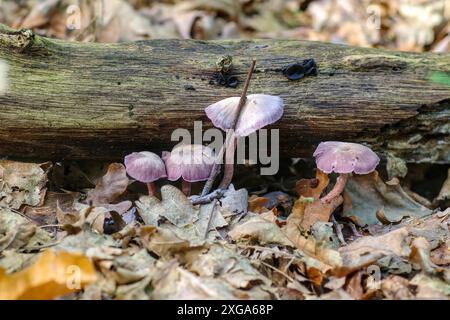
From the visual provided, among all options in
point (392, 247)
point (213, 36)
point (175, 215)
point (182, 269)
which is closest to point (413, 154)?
point (392, 247)

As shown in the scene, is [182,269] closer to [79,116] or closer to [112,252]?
[112,252]

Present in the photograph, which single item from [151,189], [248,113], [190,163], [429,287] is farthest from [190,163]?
[429,287]

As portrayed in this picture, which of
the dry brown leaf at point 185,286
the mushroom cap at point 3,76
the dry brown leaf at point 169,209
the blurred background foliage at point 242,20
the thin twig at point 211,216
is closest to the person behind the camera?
the dry brown leaf at point 185,286

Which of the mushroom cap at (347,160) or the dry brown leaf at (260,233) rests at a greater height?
the mushroom cap at (347,160)

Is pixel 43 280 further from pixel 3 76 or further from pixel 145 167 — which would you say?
pixel 3 76

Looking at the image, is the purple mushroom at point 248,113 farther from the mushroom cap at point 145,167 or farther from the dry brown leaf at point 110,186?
the dry brown leaf at point 110,186

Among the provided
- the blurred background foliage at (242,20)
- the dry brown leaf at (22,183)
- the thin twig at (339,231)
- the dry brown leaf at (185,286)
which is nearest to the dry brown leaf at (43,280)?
the dry brown leaf at (185,286)

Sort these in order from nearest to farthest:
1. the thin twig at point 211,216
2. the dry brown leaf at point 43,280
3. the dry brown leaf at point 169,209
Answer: the dry brown leaf at point 43,280 < the thin twig at point 211,216 < the dry brown leaf at point 169,209
